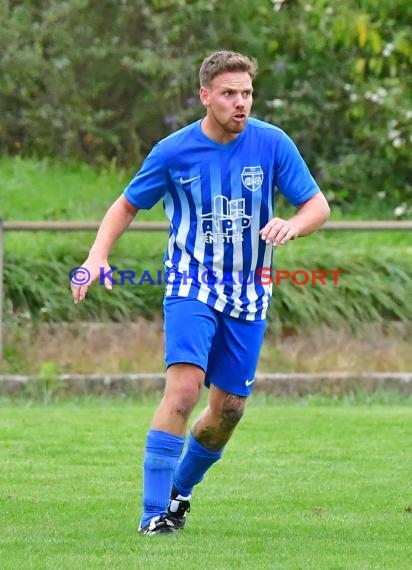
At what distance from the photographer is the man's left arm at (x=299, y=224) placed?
5855 millimetres

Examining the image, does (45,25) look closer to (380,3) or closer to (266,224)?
(380,3)

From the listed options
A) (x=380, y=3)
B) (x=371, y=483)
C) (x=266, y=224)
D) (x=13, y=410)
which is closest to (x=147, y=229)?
(x=13, y=410)

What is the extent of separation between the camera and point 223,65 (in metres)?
6.21

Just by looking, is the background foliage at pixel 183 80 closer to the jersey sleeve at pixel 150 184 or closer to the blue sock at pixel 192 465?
the blue sock at pixel 192 465

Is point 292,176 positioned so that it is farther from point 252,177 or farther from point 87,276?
point 87,276

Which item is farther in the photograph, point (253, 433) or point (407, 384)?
point (407, 384)

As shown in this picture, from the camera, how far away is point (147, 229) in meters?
12.5

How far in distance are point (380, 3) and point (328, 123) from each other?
204cm

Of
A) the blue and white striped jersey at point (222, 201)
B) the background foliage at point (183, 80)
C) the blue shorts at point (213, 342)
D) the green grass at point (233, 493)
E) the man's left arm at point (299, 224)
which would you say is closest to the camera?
the green grass at point (233, 493)

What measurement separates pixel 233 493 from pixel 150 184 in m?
1.87

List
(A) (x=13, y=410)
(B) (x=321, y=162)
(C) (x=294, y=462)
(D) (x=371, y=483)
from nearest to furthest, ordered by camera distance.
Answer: (D) (x=371, y=483) < (C) (x=294, y=462) < (A) (x=13, y=410) < (B) (x=321, y=162)

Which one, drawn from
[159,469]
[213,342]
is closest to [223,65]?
[213,342]

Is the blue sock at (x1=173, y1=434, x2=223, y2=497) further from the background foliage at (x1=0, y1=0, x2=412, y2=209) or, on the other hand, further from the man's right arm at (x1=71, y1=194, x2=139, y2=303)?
the background foliage at (x1=0, y1=0, x2=412, y2=209)

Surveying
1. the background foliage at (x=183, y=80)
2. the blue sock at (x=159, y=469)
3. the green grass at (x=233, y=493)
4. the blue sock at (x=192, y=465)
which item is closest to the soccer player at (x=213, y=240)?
the blue sock at (x=159, y=469)
